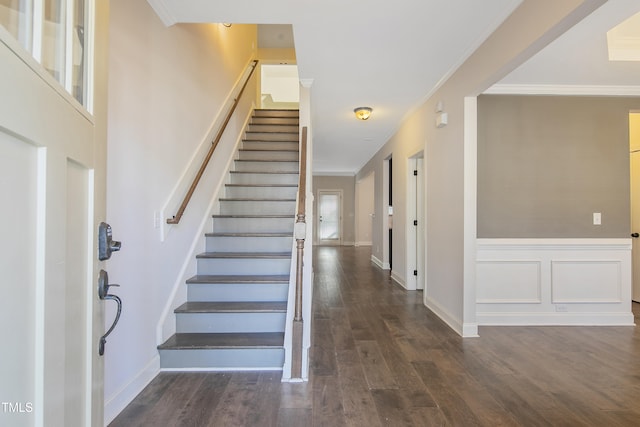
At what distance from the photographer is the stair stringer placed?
2.17 meters

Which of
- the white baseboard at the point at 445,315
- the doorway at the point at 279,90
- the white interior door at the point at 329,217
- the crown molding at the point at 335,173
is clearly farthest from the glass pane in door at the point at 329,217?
the white baseboard at the point at 445,315

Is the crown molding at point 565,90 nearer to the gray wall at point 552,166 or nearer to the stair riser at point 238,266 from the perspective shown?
the gray wall at point 552,166

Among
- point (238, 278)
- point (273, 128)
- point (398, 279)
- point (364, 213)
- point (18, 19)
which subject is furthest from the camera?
point (364, 213)

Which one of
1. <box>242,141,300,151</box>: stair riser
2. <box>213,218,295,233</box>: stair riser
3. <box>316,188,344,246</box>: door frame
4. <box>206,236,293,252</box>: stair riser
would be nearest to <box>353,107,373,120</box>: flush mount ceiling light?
<box>242,141,300,151</box>: stair riser

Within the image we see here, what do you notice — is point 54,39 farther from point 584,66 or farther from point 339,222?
point 339,222

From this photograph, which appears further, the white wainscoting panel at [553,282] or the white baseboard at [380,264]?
the white baseboard at [380,264]

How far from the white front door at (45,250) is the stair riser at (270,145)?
3603mm

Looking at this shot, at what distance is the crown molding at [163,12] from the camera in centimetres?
201

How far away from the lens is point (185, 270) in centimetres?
251

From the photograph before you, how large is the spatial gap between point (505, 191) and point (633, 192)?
2.30 meters

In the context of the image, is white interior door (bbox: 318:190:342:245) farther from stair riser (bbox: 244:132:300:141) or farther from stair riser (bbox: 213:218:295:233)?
stair riser (bbox: 213:218:295:233)

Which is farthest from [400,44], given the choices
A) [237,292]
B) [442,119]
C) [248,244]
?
[237,292]

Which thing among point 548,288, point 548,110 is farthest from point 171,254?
point 548,110

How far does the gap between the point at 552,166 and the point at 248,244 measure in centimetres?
316
